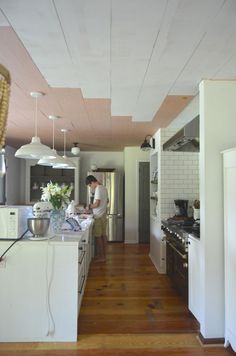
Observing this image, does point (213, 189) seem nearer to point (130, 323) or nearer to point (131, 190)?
point (130, 323)

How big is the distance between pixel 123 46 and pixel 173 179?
2828mm

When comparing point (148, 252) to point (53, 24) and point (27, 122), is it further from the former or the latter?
point (53, 24)

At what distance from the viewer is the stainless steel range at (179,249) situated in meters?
2.99

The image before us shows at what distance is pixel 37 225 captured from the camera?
8.27ft

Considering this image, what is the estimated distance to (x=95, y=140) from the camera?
18.7 feet

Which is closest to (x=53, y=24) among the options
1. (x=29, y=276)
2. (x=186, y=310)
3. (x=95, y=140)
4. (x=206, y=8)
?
(x=206, y=8)

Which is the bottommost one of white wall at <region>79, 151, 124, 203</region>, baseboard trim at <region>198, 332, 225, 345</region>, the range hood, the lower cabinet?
baseboard trim at <region>198, 332, 225, 345</region>

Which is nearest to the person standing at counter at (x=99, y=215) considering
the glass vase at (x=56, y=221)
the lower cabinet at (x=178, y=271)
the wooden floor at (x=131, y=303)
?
the wooden floor at (x=131, y=303)

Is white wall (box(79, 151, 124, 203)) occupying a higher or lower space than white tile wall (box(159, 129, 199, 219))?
higher

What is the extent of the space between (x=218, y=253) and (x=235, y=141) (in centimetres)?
99

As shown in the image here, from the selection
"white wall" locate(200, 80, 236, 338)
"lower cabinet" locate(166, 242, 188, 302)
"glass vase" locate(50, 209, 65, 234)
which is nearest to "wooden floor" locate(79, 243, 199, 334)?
"lower cabinet" locate(166, 242, 188, 302)

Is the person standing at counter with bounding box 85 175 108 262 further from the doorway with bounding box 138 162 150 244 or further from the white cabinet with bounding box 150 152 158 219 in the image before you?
the doorway with bounding box 138 162 150 244

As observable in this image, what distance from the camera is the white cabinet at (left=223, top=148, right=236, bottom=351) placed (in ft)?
7.18

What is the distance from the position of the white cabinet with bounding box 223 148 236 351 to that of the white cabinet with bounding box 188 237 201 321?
0.29 m
